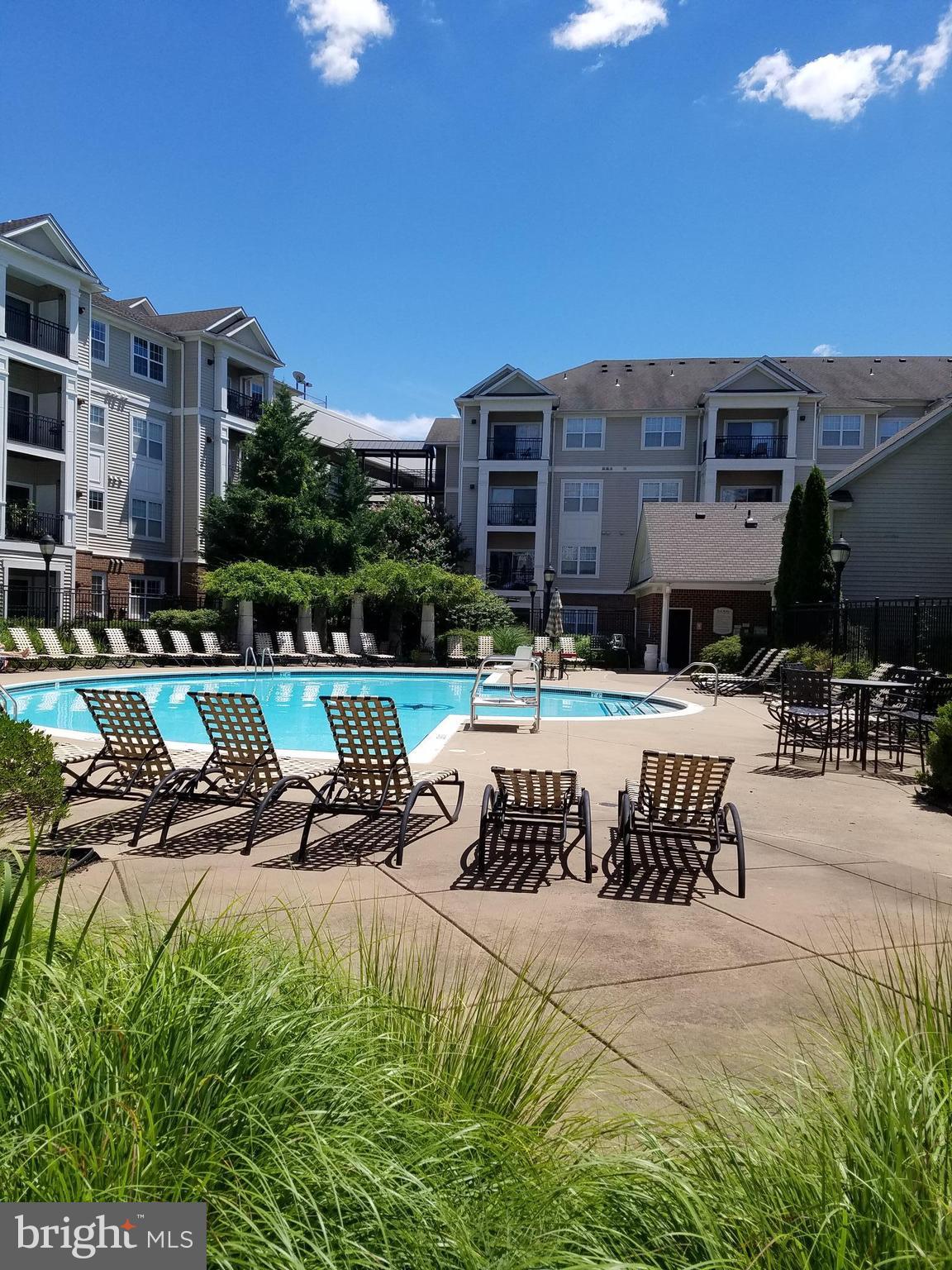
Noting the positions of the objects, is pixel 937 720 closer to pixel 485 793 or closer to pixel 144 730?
pixel 485 793

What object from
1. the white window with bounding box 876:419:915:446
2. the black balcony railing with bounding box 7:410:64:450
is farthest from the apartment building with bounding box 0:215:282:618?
the white window with bounding box 876:419:915:446

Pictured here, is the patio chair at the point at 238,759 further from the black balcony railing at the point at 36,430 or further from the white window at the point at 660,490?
the white window at the point at 660,490

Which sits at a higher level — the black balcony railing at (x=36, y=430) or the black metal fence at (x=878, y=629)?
the black balcony railing at (x=36, y=430)

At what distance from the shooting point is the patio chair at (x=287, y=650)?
27.0 metres

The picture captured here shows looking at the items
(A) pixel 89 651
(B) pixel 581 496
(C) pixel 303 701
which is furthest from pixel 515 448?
(C) pixel 303 701

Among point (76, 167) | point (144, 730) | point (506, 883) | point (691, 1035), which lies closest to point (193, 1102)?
point (691, 1035)

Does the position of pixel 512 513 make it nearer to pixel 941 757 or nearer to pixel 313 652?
pixel 313 652

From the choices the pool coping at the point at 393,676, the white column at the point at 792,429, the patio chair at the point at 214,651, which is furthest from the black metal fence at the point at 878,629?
the white column at the point at 792,429

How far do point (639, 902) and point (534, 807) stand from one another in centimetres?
127

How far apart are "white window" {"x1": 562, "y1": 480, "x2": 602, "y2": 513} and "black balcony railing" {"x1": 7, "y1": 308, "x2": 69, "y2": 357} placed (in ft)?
73.7

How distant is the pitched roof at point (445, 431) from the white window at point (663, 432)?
1050 centimetres

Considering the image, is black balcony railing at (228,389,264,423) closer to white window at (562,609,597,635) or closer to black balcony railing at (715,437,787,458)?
white window at (562,609,597,635)

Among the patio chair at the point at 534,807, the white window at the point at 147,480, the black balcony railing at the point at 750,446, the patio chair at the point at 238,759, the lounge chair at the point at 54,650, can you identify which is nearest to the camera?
the patio chair at the point at 534,807

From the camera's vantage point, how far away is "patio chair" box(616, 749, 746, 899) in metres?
5.54
